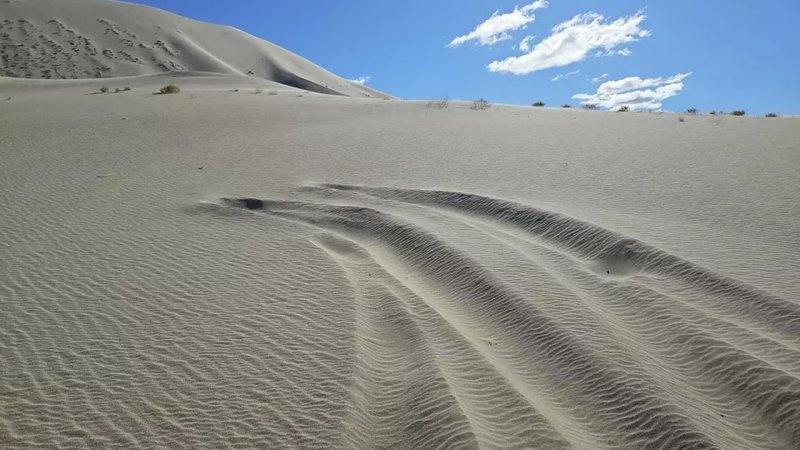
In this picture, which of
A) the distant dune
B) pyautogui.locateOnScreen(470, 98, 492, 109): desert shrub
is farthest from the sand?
the distant dune

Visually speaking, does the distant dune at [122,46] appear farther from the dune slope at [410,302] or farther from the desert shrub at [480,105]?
the dune slope at [410,302]

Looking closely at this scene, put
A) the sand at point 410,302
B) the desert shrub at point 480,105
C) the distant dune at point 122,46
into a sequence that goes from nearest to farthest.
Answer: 1. the sand at point 410,302
2. the desert shrub at point 480,105
3. the distant dune at point 122,46

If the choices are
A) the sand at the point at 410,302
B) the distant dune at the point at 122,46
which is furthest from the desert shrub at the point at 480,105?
the distant dune at the point at 122,46

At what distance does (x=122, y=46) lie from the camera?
53.6 metres

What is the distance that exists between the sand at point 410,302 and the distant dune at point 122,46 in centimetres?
4472

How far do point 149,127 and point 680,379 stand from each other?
14.0m

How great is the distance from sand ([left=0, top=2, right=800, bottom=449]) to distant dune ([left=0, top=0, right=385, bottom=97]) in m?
44.7

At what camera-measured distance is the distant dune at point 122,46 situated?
154ft

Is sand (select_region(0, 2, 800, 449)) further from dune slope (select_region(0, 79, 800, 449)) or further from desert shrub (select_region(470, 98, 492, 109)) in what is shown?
desert shrub (select_region(470, 98, 492, 109))

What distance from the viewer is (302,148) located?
1169 cm

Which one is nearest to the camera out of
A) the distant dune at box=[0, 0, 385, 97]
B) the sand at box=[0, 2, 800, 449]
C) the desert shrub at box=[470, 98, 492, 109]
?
the sand at box=[0, 2, 800, 449]

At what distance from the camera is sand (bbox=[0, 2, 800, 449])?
10.5 ft

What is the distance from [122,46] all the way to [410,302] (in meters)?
58.8

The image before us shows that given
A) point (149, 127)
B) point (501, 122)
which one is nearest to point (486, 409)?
point (501, 122)
